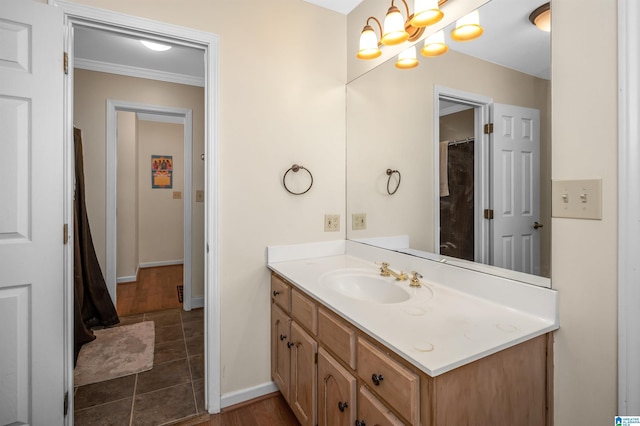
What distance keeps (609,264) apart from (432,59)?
3.70 ft

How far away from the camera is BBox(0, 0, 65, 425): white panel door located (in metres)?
1.31

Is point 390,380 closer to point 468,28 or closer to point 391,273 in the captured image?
point 391,273

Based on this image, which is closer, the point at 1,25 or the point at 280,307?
the point at 1,25

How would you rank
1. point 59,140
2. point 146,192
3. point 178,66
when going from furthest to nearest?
point 146,192 < point 178,66 < point 59,140

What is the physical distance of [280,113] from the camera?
194cm

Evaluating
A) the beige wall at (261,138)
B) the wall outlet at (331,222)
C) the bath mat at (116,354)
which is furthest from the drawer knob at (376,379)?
the bath mat at (116,354)

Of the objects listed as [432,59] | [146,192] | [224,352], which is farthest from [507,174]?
[146,192]

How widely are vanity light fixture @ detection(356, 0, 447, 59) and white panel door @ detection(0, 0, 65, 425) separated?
145cm

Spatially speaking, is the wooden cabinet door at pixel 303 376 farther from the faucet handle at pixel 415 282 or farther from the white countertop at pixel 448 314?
the faucet handle at pixel 415 282

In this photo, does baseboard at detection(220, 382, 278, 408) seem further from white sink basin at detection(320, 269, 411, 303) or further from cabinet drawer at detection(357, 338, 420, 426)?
cabinet drawer at detection(357, 338, 420, 426)

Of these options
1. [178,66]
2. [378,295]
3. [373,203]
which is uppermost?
[178,66]

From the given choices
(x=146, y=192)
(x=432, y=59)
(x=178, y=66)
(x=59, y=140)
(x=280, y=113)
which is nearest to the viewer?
(x=59, y=140)

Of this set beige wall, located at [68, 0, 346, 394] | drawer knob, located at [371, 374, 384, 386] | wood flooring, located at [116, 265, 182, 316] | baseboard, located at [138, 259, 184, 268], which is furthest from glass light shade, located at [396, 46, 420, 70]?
baseboard, located at [138, 259, 184, 268]

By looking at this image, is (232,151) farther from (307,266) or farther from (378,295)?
(378,295)
